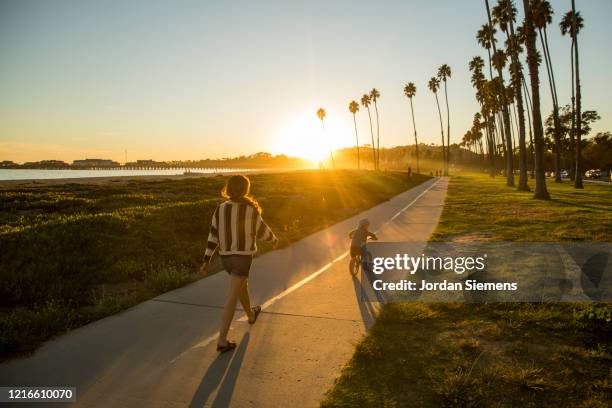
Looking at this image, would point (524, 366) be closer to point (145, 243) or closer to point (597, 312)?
point (597, 312)

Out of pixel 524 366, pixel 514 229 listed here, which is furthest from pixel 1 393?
pixel 514 229

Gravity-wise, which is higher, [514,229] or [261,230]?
[261,230]

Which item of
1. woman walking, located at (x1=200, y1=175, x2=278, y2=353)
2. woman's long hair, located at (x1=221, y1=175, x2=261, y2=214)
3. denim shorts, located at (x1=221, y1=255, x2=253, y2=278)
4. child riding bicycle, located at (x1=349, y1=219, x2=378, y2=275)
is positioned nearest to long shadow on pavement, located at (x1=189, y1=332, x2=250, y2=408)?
woman walking, located at (x1=200, y1=175, x2=278, y2=353)

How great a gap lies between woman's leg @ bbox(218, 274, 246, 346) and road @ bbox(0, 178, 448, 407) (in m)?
0.23

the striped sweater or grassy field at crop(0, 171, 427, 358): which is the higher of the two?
the striped sweater

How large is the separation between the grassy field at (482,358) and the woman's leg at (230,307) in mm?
1549

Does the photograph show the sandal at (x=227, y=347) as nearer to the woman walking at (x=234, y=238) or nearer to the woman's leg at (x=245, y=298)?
the woman walking at (x=234, y=238)

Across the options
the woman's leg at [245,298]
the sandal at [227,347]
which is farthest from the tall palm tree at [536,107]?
the sandal at [227,347]

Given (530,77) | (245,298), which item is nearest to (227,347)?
(245,298)

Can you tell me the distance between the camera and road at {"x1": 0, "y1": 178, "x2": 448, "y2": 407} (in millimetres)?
3861

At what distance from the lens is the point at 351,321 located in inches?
221

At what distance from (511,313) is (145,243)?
29.9 ft

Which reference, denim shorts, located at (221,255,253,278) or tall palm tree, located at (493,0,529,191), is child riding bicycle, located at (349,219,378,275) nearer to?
denim shorts, located at (221,255,253,278)

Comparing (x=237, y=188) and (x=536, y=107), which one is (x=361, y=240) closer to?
(x=237, y=188)
